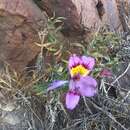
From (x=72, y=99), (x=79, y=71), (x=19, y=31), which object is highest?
(x=19, y=31)

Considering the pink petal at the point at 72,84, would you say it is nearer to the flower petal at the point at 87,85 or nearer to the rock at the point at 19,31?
the flower petal at the point at 87,85

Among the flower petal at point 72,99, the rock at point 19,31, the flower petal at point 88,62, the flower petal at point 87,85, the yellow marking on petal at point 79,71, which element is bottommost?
the flower petal at point 72,99

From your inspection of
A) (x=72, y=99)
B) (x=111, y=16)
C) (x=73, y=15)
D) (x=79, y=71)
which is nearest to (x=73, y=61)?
(x=79, y=71)

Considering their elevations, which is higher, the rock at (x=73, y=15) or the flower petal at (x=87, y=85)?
the rock at (x=73, y=15)

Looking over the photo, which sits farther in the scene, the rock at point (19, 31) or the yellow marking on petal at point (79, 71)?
the rock at point (19, 31)

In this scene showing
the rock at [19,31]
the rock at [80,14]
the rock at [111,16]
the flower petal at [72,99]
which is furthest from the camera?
the rock at [111,16]

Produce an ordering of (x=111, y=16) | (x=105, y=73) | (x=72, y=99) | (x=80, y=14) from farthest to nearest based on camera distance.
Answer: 1. (x=111, y=16)
2. (x=80, y=14)
3. (x=105, y=73)
4. (x=72, y=99)

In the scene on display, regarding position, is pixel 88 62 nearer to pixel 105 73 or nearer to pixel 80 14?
pixel 105 73

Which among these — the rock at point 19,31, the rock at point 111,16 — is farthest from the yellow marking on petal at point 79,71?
the rock at point 111,16

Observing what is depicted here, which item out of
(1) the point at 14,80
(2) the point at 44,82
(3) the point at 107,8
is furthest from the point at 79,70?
(3) the point at 107,8
